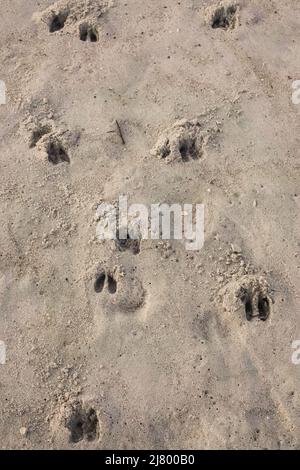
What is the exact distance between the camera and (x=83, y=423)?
11.7 ft

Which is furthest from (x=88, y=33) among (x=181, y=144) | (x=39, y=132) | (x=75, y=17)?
(x=181, y=144)

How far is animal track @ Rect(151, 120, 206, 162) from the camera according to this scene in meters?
4.42

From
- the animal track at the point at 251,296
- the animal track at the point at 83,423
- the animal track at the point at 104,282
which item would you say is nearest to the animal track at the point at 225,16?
the animal track at the point at 251,296

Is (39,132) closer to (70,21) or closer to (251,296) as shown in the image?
(70,21)

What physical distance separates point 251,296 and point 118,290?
3.05 ft

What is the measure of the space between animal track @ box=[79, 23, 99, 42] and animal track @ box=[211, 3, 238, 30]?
3.70ft

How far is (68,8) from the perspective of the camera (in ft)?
17.2

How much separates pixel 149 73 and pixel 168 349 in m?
2.50

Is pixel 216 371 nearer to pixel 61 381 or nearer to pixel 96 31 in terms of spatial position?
pixel 61 381

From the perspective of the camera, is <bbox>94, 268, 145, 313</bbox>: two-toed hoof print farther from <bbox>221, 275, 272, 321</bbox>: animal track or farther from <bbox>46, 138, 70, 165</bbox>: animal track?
<bbox>46, 138, 70, 165</bbox>: animal track

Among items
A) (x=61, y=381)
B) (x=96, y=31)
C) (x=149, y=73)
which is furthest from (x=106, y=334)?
(x=96, y=31)

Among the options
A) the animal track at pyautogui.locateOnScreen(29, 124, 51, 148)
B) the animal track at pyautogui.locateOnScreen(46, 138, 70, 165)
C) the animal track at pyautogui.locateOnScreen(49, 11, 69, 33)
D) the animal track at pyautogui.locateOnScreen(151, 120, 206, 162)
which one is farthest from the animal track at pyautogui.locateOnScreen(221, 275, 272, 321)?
the animal track at pyautogui.locateOnScreen(49, 11, 69, 33)

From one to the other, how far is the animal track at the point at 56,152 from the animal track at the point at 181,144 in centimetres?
72

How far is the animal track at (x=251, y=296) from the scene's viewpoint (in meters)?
3.82
